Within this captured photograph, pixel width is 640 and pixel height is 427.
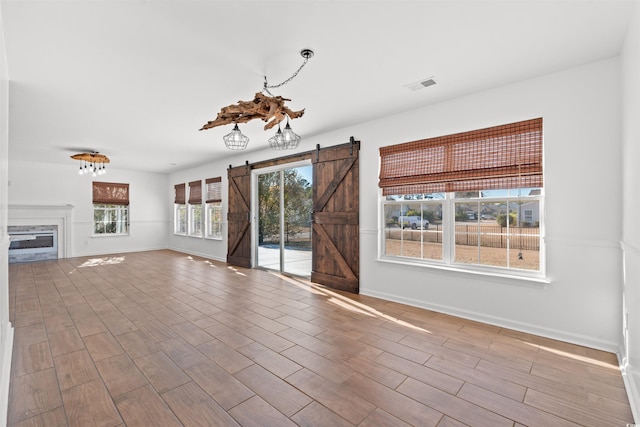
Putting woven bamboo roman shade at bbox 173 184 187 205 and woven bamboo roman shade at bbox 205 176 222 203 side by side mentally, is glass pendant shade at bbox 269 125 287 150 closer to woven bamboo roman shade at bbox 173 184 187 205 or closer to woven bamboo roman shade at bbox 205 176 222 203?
woven bamboo roman shade at bbox 205 176 222 203

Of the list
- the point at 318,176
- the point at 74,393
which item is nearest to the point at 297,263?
the point at 318,176

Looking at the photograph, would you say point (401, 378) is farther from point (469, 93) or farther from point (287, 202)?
point (287, 202)

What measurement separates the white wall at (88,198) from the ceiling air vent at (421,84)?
26.9 feet

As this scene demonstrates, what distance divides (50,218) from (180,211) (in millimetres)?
3083

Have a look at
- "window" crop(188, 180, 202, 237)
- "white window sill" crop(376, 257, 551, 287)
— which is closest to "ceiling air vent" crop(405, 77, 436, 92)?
"white window sill" crop(376, 257, 551, 287)

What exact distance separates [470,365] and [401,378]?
634 millimetres

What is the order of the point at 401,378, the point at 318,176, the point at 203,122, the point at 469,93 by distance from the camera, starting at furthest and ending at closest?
the point at 318,176 < the point at 203,122 < the point at 469,93 < the point at 401,378

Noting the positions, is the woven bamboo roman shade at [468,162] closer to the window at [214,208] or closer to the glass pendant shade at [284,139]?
the glass pendant shade at [284,139]

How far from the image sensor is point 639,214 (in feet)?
5.86

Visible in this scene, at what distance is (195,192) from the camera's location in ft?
27.5

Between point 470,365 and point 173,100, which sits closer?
point 470,365

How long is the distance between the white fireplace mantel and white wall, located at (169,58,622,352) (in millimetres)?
9229

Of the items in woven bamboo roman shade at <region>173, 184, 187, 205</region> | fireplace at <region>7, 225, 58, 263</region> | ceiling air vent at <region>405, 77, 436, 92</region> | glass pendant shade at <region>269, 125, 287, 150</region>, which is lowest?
fireplace at <region>7, 225, 58, 263</region>

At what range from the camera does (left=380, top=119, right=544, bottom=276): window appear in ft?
10.1
